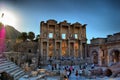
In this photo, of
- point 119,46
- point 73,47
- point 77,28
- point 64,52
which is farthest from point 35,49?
point 119,46

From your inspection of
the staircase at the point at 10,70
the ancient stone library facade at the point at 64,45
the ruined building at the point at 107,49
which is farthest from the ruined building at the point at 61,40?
the staircase at the point at 10,70

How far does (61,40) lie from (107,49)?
14091mm

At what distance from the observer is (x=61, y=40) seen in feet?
141

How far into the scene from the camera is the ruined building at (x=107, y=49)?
32.3 meters

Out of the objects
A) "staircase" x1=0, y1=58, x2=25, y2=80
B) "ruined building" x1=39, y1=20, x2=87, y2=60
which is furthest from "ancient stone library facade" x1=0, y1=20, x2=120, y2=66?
"staircase" x1=0, y1=58, x2=25, y2=80

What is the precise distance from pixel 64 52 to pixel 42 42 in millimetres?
7610

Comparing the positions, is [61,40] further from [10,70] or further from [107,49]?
[10,70]

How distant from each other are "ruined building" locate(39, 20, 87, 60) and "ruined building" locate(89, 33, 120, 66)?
553cm

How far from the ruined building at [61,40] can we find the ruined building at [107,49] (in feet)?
18.1

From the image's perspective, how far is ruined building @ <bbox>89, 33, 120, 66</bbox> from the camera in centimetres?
3229

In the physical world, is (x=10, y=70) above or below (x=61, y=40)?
below

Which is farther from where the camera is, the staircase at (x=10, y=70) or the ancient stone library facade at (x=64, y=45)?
the ancient stone library facade at (x=64, y=45)

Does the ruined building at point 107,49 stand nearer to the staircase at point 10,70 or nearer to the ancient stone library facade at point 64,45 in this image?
the ancient stone library facade at point 64,45

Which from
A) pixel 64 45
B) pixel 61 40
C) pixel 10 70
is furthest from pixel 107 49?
pixel 10 70
